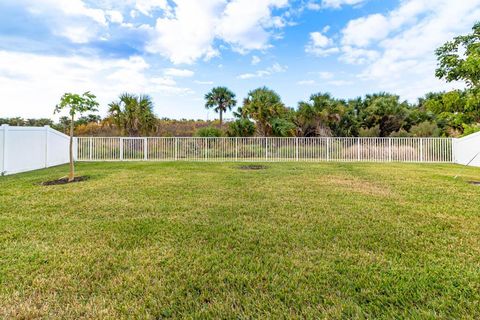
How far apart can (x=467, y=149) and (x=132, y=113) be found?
1755 centimetres

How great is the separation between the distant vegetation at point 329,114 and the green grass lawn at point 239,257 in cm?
1026

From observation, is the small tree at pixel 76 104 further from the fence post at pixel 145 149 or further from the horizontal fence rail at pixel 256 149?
the horizontal fence rail at pixel 256 149

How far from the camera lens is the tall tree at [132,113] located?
14.6m

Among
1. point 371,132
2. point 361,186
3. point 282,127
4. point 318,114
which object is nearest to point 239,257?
point 361,186

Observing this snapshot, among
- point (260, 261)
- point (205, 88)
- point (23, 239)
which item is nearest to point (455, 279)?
point (260, 261)

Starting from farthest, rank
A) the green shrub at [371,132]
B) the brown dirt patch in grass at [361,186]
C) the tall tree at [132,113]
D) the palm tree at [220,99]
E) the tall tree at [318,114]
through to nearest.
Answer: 1. the green shrub at [371,132]
2. the palm tree at [220,99]
3. the tall tree at [318,114]
4. the tall tree at [132,113]
5. the brown dirt patch in grass at [361,186]

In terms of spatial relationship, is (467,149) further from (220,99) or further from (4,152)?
(4,152)

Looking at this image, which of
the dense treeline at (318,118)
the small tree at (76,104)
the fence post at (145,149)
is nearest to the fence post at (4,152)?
the small tree at (76,104)

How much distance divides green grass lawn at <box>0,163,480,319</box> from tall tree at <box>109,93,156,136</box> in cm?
1070

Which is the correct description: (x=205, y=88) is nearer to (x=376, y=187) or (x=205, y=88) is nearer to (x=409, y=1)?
(x=409, y=1)

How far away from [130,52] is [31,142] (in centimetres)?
595

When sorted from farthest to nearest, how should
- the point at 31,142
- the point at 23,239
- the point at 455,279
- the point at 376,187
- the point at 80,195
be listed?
the point at 31,142 → the point at 376,187 → the point at 80,195 → the point at 23,239 → the point at 455,279

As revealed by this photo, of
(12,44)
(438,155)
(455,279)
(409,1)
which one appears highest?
(409,1)

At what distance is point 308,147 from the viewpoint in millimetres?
14289
